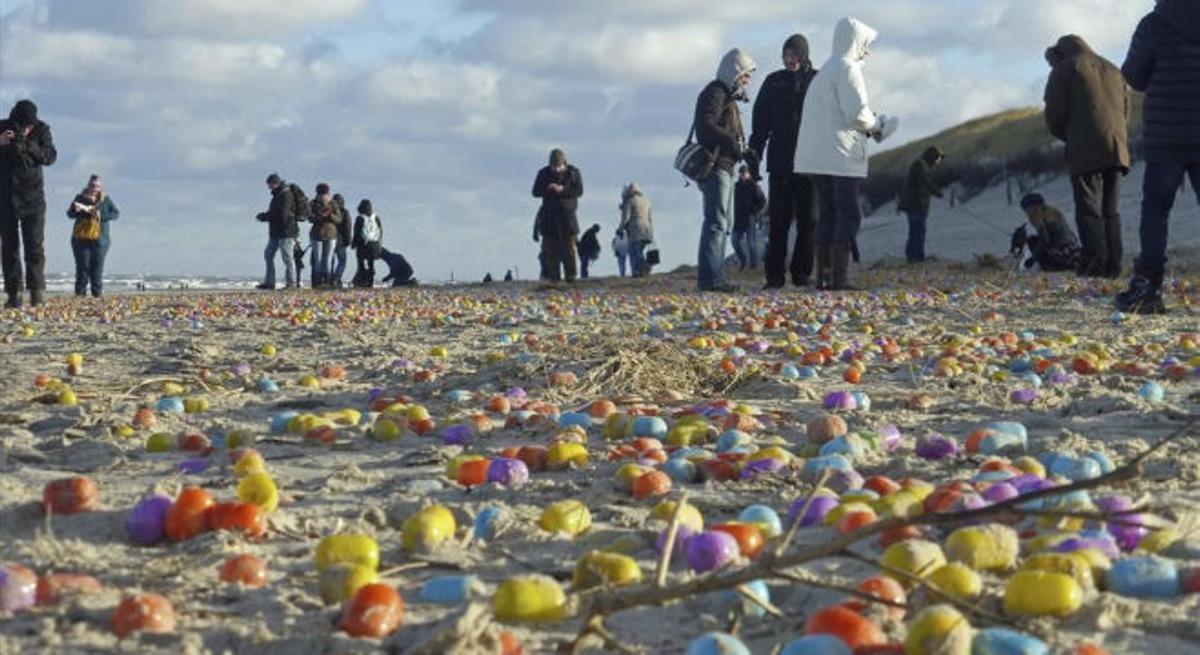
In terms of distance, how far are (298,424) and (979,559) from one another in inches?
88.1

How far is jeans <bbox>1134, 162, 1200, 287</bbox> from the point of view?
717 cm

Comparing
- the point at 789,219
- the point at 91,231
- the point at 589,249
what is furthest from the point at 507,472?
the point at 589,249

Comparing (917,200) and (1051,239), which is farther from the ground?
(917,200)

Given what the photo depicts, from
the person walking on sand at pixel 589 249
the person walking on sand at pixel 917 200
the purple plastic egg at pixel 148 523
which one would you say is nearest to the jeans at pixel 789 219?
the person walking on sand at pixel 917 200

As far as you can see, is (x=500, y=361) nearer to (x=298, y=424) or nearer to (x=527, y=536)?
(x=298, y=424)

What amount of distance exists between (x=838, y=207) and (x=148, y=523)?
803 cm

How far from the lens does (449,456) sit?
11.6 feet

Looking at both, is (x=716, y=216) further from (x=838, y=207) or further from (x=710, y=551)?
(x=710, y=551)

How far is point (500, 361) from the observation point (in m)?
5.62

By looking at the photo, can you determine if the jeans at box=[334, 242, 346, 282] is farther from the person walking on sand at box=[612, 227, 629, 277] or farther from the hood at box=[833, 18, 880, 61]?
the hood at box=[833, 18, 880, 61]

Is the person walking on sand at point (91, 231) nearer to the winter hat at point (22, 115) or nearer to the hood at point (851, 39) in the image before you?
the winter hat at point (22, 115)

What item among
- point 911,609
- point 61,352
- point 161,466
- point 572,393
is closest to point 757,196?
point 61,352

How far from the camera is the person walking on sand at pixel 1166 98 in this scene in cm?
705

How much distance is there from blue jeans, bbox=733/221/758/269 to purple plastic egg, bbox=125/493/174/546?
1636cm
